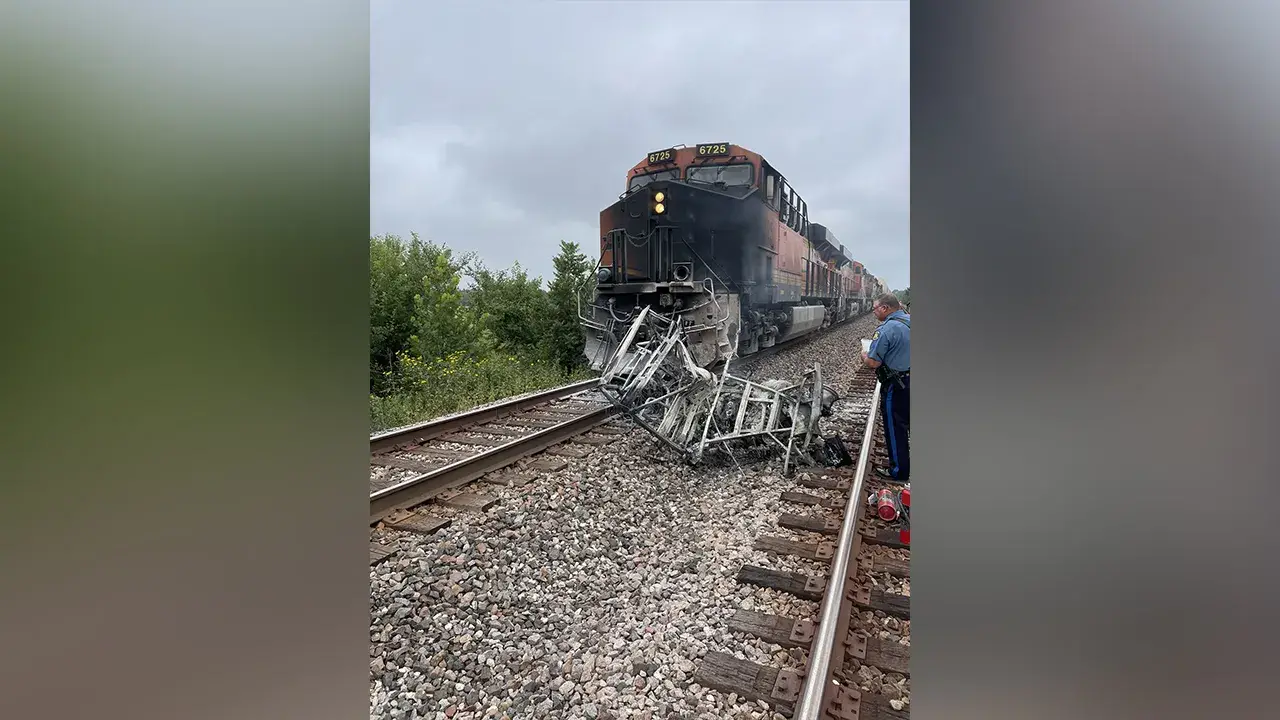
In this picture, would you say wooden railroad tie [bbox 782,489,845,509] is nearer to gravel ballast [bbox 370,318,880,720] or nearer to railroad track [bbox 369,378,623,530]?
gravel ballast [bbox 370,318,880,720]

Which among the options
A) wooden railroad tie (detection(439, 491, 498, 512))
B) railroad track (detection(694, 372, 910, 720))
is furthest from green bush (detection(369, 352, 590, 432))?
railroad track (detection(694, 372, 910, 720))

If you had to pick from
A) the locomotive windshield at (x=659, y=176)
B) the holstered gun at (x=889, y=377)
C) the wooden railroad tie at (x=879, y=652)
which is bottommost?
the wooden railroad tie at (x=879, y=652)

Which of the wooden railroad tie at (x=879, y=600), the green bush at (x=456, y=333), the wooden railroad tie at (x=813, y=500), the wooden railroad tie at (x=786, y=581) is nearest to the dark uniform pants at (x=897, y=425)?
the wooden railroad tie at (x=813, y=500)

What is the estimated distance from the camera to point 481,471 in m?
4.47

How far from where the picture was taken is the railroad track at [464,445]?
3.91 m

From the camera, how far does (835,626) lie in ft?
7.66

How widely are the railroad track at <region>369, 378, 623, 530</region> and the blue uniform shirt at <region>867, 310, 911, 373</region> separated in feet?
8.72

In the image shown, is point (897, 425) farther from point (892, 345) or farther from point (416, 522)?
point (416, 522)

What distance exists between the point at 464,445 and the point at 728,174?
680cm

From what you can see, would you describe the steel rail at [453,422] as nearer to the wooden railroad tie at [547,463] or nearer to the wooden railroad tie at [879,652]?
the wooden railroad tie at [547,463]

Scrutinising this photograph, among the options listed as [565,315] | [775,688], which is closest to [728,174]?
[565,315]

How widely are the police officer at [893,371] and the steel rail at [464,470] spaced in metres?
2.93
